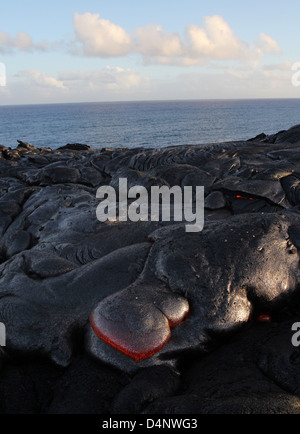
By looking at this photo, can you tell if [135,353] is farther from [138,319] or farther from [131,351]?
[138,319]

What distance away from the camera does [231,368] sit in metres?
3.47

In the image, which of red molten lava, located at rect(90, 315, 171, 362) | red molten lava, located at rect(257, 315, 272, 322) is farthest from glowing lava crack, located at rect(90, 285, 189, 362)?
red molten lava, located at rect(257, 315, 272, 322)

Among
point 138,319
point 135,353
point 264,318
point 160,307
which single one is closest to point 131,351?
point 135,353

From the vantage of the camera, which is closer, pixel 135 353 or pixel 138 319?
pixel 135 353

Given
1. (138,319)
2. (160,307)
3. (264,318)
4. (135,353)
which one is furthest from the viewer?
(264,318)

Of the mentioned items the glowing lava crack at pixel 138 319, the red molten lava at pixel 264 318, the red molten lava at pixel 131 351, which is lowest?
the red molten lava at pixel 264 318

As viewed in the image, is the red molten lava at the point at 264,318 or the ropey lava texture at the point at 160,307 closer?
the ropey lava texture at the point at 160,307

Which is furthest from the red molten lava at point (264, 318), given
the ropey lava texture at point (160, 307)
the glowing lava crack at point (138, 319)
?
the glowing lava crack at point (138, 319)

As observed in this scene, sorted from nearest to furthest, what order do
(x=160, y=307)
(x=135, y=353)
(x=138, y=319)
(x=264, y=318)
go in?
1. (x=135, y=353)
2. (x=138, y=319)
3. (x=160, y=307)
4. (x=264, y=318)

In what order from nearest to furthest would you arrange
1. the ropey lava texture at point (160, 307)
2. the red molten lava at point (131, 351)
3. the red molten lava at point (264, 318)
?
the ropey lava texture at point (160, 307) → the red molten lava at point (131, 351) → the red molten lava at point (264, 318)

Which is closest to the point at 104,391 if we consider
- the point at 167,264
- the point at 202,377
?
the point at 202,377

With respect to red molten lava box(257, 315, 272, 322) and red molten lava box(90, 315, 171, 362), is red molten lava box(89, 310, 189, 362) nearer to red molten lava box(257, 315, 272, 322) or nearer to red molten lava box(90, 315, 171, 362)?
red molten lava box(90, 315, 171, 362)

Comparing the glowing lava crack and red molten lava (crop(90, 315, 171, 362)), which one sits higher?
the glowing lava crack

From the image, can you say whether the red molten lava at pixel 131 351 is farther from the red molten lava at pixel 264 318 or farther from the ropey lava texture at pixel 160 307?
the red molten lava at pixel 264 318
